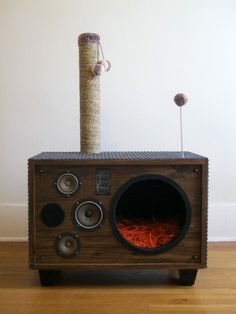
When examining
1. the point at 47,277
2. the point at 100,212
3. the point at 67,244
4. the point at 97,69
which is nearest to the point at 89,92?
the point at 97,69

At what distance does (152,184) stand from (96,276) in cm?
49

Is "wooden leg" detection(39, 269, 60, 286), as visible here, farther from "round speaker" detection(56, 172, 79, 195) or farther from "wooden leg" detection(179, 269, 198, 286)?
"wooden leg" detection(179, 269, 198, 286)

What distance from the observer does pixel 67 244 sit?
1380 mm

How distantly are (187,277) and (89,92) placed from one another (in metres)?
0.88

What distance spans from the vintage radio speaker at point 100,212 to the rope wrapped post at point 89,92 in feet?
0.79

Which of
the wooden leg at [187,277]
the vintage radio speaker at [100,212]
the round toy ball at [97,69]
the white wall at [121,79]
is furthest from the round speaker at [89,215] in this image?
the white wall at [121,79]

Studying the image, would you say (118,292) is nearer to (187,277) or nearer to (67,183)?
(187,277)

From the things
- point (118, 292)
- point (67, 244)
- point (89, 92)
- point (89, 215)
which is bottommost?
point (118, 292)

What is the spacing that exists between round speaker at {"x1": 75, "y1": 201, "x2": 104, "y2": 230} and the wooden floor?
0.26 meters

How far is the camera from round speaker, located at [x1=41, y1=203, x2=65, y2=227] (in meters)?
1.37

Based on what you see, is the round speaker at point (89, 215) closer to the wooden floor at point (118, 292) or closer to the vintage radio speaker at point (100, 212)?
the vintage radio speaker at point (100, 212)

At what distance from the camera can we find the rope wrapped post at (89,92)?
1541mm

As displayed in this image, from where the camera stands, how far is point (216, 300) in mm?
1308

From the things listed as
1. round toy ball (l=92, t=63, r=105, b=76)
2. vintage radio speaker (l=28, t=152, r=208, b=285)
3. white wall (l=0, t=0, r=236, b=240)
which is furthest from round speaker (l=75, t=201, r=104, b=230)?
white wall (l=0, t=0, r=236, b=240)
